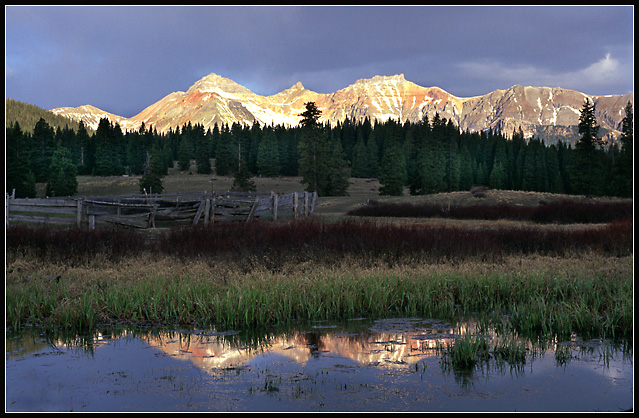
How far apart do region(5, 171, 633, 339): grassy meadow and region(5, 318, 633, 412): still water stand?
72 cm

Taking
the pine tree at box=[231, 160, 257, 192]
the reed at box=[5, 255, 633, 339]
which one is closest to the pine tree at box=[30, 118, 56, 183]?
the pine tree at box=[231, 160, 257, 192]

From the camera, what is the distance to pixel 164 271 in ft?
37.9

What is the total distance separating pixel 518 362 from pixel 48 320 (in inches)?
266

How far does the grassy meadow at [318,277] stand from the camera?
8.59 m

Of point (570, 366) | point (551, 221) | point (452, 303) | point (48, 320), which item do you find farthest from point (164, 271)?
point (551, 221)

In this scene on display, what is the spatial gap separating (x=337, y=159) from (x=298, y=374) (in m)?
67.2

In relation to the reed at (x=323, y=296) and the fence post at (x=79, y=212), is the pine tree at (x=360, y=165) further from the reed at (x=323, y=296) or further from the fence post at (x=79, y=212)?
the reed at (x=323, y=296)

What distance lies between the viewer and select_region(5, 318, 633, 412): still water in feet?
17.3

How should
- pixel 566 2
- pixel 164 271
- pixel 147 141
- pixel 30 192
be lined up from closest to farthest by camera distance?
pixel 566 2, pixel 164 271, pixel 30 192, pixel 147 141

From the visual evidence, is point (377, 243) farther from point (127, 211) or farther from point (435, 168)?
point (435, 168)

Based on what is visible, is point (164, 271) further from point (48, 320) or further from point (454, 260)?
point (454, 260)

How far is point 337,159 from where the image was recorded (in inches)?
2862

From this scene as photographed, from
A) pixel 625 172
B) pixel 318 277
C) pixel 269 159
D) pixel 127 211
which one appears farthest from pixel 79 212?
pixel 269 159

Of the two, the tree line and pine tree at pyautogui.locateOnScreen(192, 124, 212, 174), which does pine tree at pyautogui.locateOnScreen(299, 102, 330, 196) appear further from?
pine tree at pyautogui.locateOnScreen(192, 124, 212, 174)
